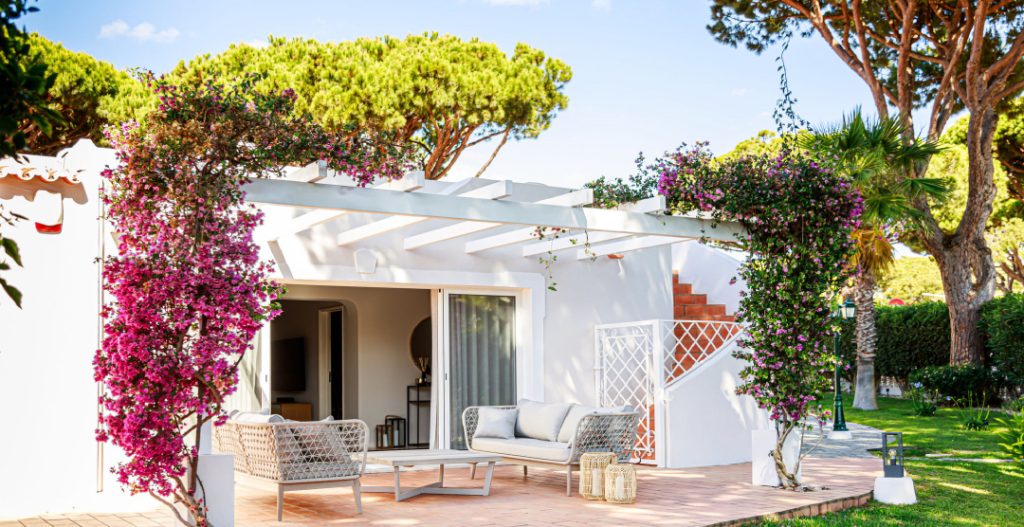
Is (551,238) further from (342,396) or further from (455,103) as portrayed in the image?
(455,103)

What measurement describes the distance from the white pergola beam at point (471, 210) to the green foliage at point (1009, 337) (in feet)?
31.1

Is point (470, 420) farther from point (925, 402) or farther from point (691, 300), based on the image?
point (925, 402)

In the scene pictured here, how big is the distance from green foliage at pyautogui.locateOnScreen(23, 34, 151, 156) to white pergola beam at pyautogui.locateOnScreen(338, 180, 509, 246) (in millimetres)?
7205

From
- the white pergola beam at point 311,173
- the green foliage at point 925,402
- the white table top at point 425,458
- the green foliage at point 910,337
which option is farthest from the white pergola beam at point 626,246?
the green foliage at point 910,337

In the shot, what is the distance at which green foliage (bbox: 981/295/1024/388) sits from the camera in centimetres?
1479

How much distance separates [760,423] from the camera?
389 inches

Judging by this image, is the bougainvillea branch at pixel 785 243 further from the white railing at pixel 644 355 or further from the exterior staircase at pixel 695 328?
the exterior staircase at pixel 695 328

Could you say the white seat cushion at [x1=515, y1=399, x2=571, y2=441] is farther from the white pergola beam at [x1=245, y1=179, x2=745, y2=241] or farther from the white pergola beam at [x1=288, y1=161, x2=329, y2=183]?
the white pergola beam at [x1=288, y1=161, x2=329, y2=183]

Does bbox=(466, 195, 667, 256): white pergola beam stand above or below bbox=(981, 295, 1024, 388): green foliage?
above

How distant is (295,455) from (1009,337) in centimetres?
1285

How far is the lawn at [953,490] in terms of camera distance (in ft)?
21.7

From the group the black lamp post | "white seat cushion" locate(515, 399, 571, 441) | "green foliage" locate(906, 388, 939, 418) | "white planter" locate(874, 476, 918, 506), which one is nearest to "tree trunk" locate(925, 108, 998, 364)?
"green foliage" locate(906, 388, 939, 418)

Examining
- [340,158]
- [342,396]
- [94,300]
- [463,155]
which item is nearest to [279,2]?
[463,155]

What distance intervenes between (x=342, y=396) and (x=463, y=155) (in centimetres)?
622
